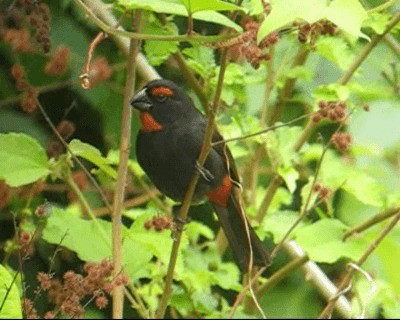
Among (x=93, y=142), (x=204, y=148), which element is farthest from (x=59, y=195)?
(x=204, y=148)

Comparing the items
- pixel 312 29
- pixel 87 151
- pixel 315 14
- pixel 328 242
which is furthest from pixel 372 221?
pixel 315 14

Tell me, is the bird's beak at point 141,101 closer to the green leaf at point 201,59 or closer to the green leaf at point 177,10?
the green leaf at point 201,59

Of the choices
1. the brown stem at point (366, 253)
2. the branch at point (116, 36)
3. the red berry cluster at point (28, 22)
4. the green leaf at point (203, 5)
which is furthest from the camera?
the brown stem at point (366, 253)

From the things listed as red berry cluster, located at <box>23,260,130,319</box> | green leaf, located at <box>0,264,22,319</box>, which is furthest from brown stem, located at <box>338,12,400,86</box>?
green leaf, located at <box>0,264,22,319</box>

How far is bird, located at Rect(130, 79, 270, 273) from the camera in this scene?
9.53ft

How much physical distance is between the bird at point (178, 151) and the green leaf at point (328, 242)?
0.12 metres

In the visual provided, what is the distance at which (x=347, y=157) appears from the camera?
3850 millimetres

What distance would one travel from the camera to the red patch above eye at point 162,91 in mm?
2951

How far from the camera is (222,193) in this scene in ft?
10.4

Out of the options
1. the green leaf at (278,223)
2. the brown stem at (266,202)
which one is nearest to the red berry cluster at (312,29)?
the green leaf at (278,223)

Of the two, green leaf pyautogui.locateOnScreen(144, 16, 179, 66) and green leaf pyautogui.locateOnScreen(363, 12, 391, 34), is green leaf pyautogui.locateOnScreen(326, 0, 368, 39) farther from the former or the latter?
green leaf pyautogui.locateOnScreen(363, 12, 391, 34)

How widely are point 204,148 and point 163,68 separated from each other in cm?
172

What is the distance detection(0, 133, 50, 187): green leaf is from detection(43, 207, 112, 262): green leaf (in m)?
0.25

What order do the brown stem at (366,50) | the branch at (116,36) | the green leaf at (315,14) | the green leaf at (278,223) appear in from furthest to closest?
the green leaf at (278,223) → the brown stem at (366,50) → the branch at (116,36) → the green leaf at (315,14)
